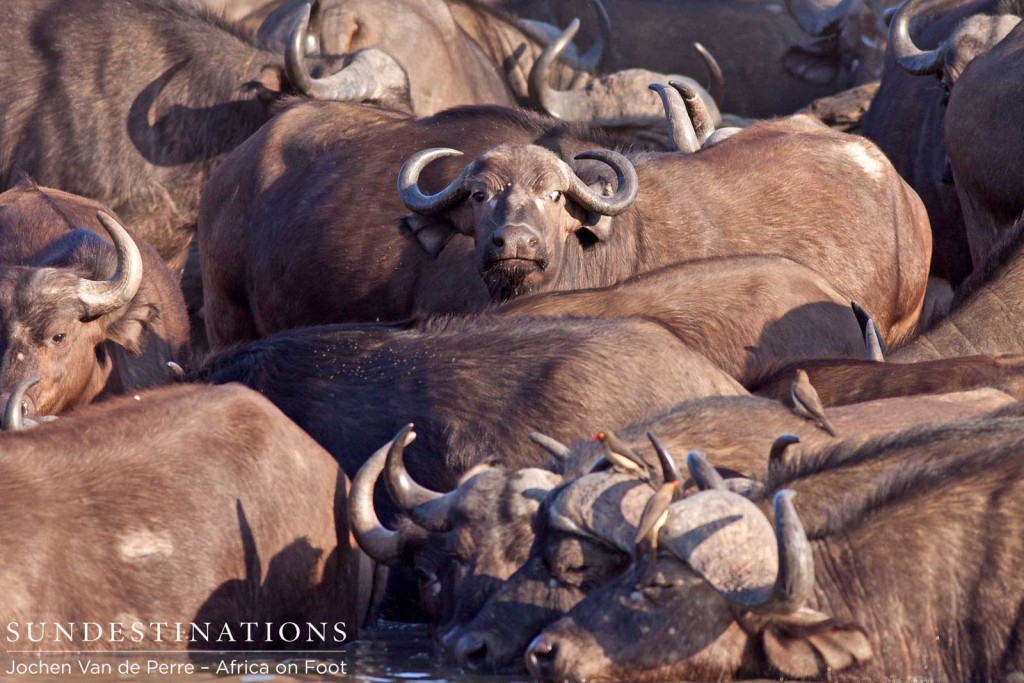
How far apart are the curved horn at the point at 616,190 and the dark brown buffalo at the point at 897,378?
6.11 ft

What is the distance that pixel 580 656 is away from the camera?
5.10m

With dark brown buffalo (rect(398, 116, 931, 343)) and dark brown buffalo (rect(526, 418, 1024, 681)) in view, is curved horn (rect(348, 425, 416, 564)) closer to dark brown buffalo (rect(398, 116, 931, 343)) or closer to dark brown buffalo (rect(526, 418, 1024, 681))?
dark brown buffalo (rect(526, 418, 1024, 681))

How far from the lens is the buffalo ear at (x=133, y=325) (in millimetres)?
8375

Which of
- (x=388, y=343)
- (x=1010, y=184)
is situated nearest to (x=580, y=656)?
(x=388, y=343)

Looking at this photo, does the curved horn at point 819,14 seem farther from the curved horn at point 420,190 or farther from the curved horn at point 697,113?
the curved horn at point 420,190

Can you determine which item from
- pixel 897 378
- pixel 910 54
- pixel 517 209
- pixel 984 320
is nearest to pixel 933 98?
pixel 910 54

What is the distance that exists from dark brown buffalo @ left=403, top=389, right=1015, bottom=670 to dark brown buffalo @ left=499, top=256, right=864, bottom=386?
117 centimetres

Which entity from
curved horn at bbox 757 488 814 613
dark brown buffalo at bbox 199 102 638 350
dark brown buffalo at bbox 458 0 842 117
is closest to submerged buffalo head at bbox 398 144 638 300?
dark brown buffalo at bbox 199 102 638 350

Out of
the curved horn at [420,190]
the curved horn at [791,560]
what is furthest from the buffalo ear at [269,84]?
the curved horn at [791,560]

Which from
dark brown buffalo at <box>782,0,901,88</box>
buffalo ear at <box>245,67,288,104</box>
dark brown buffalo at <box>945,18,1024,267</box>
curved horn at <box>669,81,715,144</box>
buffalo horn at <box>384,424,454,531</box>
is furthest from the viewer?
dark brown buffalo at <box>782,0,901,88</box>

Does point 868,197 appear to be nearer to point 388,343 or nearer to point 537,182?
point 537,182

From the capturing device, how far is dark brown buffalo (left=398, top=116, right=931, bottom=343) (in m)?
8.63

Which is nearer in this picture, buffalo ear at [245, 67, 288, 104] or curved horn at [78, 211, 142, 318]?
curved horn at [78, 211, 142, 318]

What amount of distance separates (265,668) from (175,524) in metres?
0.54
